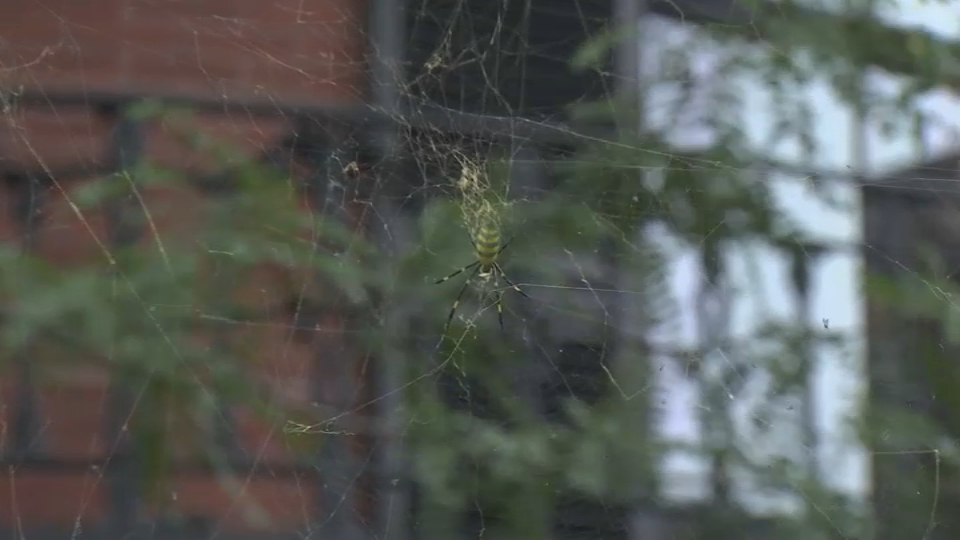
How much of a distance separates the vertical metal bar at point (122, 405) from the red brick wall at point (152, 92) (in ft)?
0.06

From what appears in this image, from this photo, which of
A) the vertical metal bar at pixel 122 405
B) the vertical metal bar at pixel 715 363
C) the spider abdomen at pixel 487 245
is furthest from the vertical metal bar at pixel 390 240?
the vertical metal bar at pixel 715 363

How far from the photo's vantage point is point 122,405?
1.69 m

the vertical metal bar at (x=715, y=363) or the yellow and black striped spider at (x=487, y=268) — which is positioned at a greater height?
the yellow and black striped spider at (x=487, y=268)

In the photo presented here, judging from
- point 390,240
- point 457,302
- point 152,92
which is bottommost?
point 457,302

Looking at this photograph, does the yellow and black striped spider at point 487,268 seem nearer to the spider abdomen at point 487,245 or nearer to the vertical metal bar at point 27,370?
the spider abdomen at point 487,245

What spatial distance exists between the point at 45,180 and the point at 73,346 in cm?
28

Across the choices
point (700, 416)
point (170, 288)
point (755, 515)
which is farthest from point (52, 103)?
point (755, 515)

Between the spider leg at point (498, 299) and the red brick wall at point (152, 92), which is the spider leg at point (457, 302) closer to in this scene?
the spider leg at point (498, 299)

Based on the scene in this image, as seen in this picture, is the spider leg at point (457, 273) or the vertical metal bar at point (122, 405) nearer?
the vertical metal bar at point (122, 405)

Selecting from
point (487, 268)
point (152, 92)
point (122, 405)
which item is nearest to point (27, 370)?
point (122, 405)

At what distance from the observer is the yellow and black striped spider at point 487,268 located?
1748mm

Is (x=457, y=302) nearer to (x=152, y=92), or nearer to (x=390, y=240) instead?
(x=390, y=240)

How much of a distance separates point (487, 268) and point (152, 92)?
0.64m

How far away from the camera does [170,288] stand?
170 centimetres
